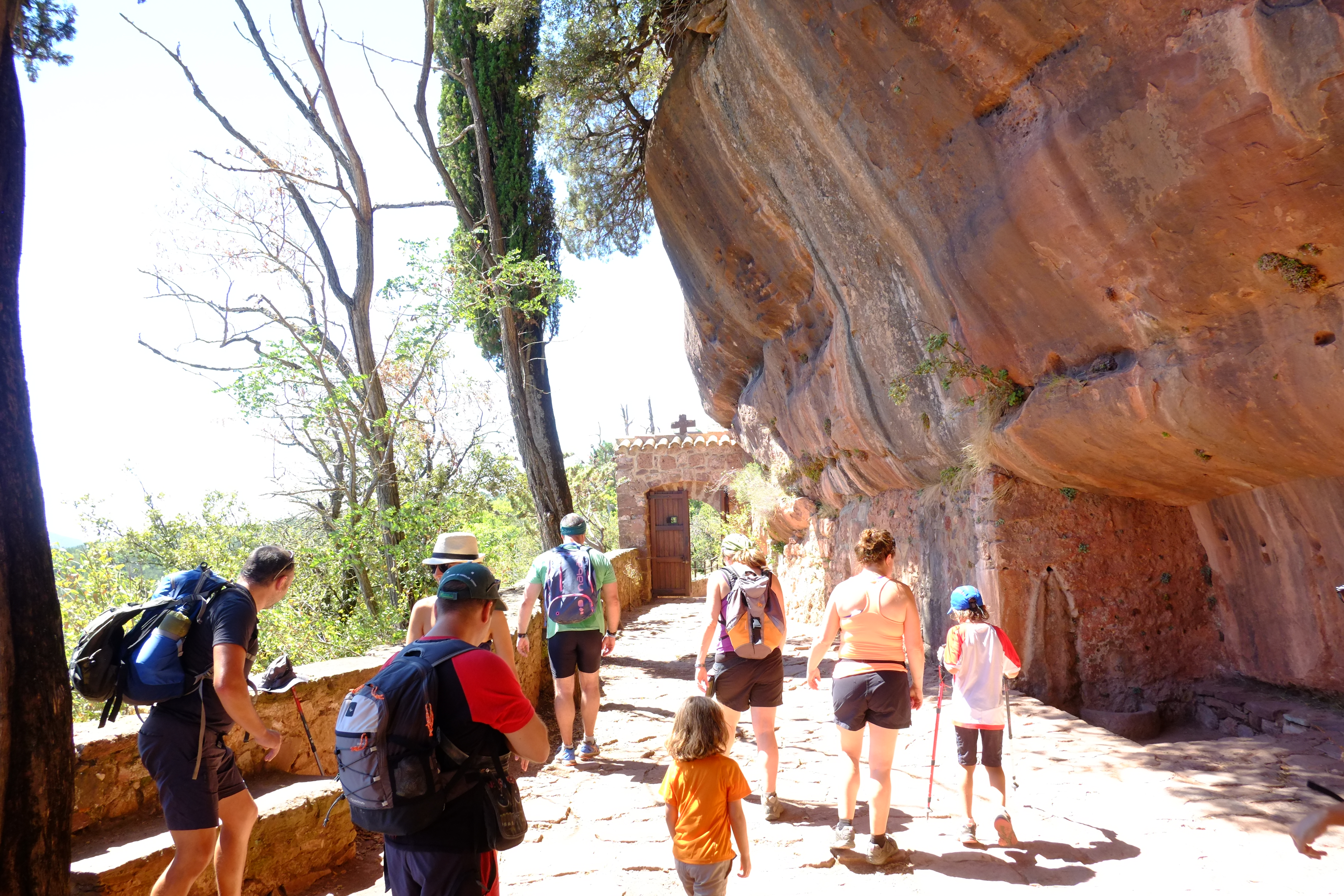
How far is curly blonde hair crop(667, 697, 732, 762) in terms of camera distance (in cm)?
288

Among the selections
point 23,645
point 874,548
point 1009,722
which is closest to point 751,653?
point 874,548

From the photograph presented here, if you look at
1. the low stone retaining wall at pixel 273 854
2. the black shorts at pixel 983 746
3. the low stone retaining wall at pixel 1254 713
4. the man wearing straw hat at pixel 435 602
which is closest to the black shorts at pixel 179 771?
→ the low stone retaining wall at pixel 273 854

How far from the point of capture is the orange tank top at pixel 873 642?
3.79m

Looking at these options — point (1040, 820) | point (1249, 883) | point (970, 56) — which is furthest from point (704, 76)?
point (1249, 883)

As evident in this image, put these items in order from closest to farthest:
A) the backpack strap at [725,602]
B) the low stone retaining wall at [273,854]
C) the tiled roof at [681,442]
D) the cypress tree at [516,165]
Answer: the low stone retaining wall at [273,854] → the backpack strap at [725,602] → the cypress tree at [516,165] → the tiled roof at [681,442]

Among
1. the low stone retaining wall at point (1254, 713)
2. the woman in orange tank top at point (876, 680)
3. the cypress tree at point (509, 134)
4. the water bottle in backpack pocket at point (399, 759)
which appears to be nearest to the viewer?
the water bottle in backpack pocket at point (399, 759)

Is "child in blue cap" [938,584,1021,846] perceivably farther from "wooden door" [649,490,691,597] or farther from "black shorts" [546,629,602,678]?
"wooden door" [649,490,691,597]

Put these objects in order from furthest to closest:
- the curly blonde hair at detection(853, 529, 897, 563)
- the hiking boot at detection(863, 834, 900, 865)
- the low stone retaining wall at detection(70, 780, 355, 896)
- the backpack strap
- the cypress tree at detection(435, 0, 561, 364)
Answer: the cypress tree at detection(435, 0, 561, 364), the backpack strap, the curly blonde hair at detection(853, 529, 897, 563), the hiking boot at detection(863, 834, 900, 865), the low stone retaining wall at detection(70, 780, 355, 896)

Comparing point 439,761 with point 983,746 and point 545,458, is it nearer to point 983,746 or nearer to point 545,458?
point 983,746

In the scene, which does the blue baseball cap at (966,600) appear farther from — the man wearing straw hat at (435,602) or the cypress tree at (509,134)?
the cypress tree at (509,134)

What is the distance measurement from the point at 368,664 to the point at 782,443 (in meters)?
7.63

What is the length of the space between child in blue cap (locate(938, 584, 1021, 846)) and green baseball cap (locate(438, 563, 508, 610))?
226cm

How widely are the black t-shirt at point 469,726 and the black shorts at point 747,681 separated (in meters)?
2.11

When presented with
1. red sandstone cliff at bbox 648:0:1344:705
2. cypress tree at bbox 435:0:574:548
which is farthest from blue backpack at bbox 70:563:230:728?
cypress tree at bbox 435:0:574:548
